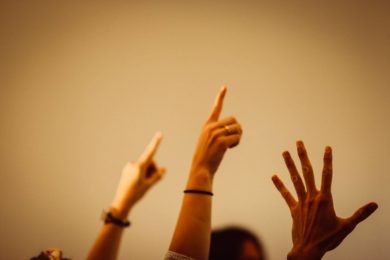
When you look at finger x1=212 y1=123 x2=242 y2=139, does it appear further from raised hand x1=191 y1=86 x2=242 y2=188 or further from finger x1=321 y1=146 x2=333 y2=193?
finger x1=321 y1=146 x2=333 y2=193

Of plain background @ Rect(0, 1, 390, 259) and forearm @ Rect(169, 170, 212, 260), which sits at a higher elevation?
plain background @ Rect(0, 1, 390, 259)

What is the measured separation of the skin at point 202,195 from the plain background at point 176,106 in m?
0.26

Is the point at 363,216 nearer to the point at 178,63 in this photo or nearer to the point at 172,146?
the point at 172,146

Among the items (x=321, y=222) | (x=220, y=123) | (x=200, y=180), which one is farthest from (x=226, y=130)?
(x=321, y=222)

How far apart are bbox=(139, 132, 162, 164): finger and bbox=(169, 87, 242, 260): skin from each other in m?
0.25

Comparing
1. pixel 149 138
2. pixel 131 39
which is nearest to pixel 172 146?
pixel 149 138

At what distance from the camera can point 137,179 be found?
35.5 inches

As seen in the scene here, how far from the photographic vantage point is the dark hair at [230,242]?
88 cm

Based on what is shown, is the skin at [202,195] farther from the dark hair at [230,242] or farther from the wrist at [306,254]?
the dark hair at [230,242]

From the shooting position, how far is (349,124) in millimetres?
970

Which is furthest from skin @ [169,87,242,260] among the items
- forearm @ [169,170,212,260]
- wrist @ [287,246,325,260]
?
wrist @ [287,246,325,260]

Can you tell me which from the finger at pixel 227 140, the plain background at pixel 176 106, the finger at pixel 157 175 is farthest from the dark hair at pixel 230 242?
the finger at pixel 227 140

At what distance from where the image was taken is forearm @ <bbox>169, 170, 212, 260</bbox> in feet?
1.90

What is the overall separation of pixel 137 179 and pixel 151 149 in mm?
101
